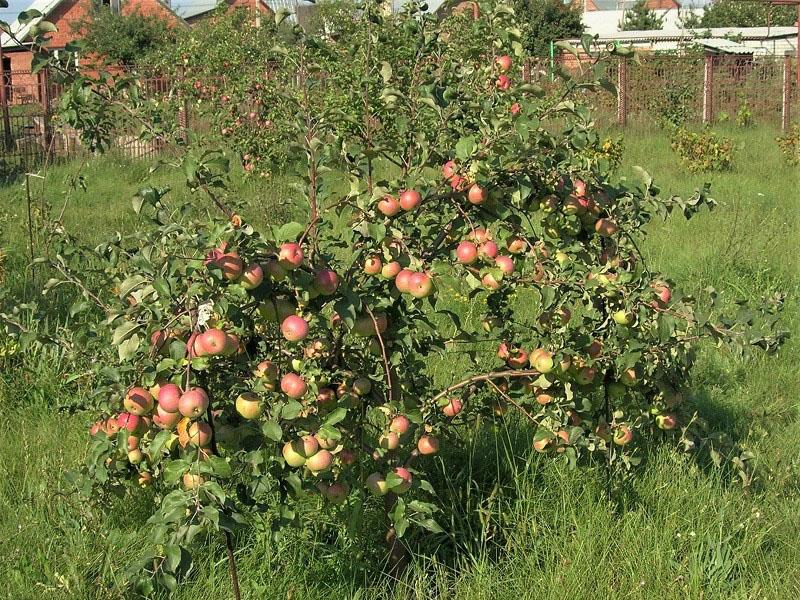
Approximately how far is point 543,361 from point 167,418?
992 millimetres

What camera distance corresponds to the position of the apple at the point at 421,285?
212 centimetres

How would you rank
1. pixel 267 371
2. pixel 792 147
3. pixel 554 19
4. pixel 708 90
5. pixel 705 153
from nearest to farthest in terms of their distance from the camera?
pixel 267 371, pixel 705 153, pixel 792 147, pixel 708 90, pixel 554 19

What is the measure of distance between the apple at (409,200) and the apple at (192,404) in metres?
0.70

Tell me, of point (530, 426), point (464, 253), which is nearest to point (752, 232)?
point (530, 426)

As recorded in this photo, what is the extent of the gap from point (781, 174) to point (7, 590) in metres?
9.90

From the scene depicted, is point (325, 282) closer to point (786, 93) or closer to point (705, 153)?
point (705, 153)

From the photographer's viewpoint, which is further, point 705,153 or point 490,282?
point 705,153

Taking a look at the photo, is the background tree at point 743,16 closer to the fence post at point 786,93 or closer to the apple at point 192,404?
the fence post at point 786,93

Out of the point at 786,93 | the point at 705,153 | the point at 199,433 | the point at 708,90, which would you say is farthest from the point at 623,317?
the point at 786,93

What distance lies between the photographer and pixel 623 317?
2520 millimetres

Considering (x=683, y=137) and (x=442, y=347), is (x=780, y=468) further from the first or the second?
(x=683, y=137)

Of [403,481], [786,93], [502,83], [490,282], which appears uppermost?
[502,83]

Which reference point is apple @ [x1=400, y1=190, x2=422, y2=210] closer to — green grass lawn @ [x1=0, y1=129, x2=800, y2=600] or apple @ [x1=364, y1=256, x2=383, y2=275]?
apple @ [x1=364, y1=256, x2=383, y2=275]

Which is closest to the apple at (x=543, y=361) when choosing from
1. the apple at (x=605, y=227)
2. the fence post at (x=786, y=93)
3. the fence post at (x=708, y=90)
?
the apple at (x=605, y=227)
